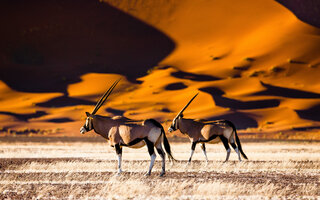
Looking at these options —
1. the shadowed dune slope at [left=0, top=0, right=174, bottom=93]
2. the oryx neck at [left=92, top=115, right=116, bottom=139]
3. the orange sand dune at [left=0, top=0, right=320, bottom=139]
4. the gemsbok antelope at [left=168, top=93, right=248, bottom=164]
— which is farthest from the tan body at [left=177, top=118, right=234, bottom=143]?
the shadowed dune slope at [left=0, top=0, right=174, bottom=93]

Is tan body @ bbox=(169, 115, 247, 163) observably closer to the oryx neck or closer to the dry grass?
the dry grass

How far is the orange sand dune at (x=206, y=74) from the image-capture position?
62.6 m

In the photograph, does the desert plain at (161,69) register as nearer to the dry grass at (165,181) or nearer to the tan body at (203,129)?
the dry grass at (165,181)

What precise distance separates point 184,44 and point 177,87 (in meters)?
19.9

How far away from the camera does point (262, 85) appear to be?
69812 millimetres

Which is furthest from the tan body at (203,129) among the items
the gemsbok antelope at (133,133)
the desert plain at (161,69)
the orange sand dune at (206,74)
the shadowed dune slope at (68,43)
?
the shadowed dune slope at (68,43)

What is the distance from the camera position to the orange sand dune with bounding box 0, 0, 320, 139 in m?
62.6

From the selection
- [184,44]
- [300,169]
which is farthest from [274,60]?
[300,169]

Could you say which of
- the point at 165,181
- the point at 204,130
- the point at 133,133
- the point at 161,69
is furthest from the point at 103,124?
the point at 161,69

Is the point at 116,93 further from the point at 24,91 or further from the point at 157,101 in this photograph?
the point at 24,91

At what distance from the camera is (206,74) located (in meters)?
78.3

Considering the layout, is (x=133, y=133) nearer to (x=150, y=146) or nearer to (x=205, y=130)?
(x=150, y=146)

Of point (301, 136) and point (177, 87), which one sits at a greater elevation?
point (177, 87)

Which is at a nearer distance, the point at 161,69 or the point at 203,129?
the point at 203,129
